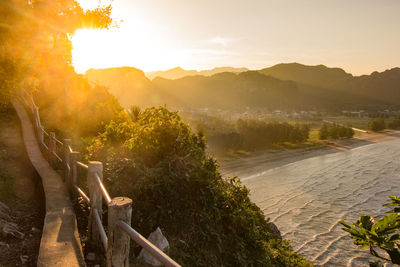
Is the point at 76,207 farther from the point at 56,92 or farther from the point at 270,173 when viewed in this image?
the point at 270,173

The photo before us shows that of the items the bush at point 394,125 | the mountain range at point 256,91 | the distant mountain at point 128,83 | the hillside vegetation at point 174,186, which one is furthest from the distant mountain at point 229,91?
the hillside vegetation at point 174,186

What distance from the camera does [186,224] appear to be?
20.1 ft

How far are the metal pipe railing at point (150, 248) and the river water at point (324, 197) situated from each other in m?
16.9

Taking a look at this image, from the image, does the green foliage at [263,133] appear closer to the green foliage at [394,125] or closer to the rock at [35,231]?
the rock at [35,231]

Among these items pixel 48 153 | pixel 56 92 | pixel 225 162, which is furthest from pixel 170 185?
pixel 225 162

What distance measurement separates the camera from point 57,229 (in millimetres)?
4980

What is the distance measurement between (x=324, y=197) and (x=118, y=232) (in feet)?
106

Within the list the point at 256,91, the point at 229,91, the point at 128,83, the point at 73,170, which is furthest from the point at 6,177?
the point at 256,91

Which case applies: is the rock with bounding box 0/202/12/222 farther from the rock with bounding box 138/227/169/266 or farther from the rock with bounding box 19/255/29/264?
the rock with bounding box 138/227/169/266

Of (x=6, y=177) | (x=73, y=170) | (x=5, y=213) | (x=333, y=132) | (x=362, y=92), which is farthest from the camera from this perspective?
(x=362, y=92)

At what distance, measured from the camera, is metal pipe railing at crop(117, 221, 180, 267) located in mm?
2246

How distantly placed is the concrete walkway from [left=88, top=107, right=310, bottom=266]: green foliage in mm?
1178

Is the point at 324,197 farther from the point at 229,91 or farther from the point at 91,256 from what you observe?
the point at 229,91

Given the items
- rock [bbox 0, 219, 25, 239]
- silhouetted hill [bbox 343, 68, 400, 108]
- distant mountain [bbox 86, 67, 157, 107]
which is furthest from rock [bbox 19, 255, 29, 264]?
silhouetted hill [bbox 343, 68, 400, 108]
